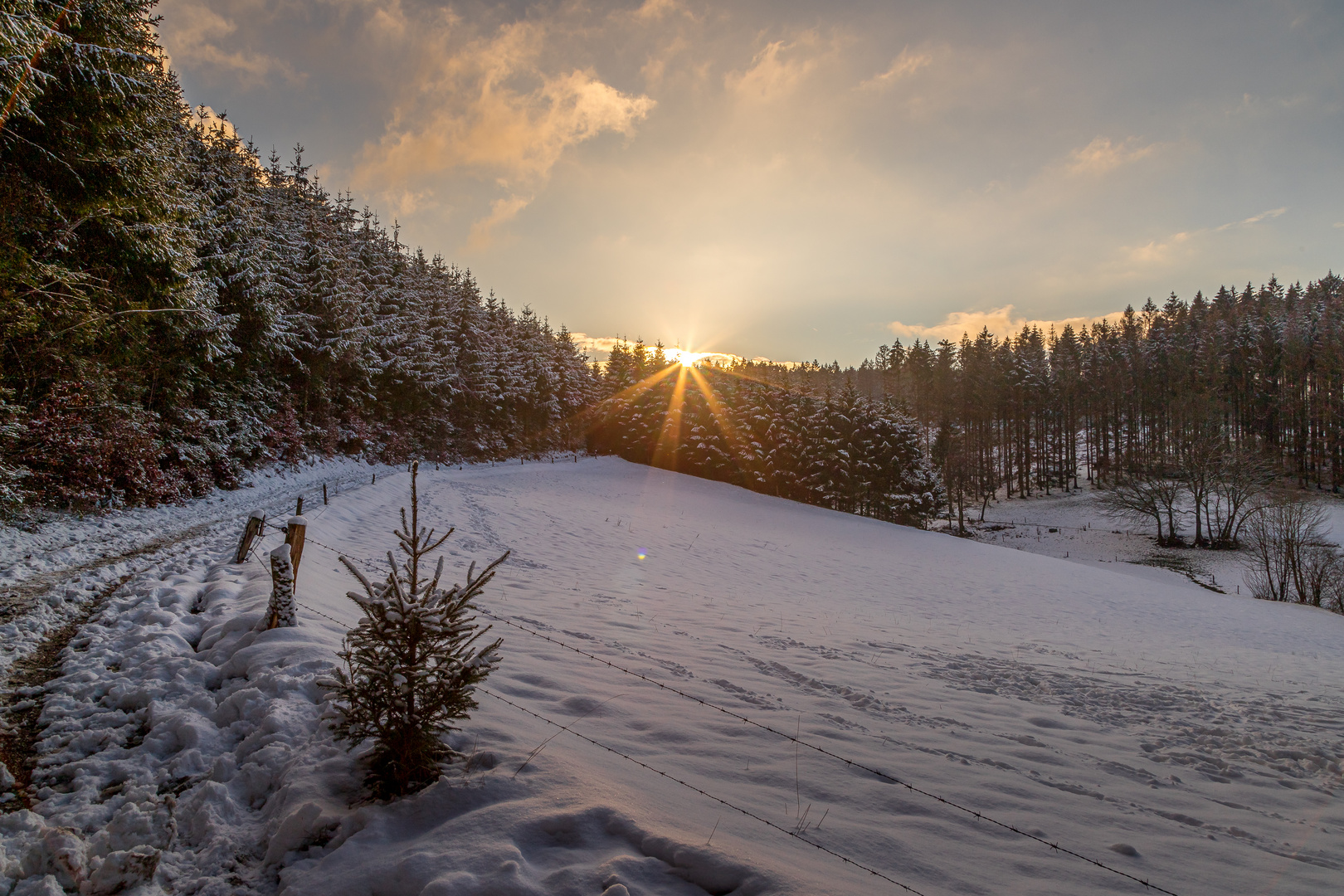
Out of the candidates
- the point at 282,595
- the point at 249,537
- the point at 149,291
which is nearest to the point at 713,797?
the point at 282,595

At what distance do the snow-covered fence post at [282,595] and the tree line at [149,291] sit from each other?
900 cm

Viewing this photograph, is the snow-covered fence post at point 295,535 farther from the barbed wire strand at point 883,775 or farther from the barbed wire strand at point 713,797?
the barbed wire strand at point 713,797

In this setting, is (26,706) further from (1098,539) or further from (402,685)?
(1098,539)

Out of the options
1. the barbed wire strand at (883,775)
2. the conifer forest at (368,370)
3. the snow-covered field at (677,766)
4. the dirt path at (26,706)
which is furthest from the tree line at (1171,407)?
the dirt path at (26,706)

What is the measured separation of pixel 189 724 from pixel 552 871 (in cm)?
343

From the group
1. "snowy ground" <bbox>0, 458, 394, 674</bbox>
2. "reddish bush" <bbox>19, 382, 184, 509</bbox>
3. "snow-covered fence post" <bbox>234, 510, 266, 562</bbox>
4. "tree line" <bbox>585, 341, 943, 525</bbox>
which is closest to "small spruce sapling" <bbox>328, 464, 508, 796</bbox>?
"snowy ground" <bbox>0, 458, 394, 674</bbox>

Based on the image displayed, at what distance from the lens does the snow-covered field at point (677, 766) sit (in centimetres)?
321

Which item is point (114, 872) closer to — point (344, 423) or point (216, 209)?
point (216, 209)

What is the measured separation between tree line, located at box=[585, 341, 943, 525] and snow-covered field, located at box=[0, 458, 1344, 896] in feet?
102

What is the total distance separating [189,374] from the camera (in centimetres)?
2103

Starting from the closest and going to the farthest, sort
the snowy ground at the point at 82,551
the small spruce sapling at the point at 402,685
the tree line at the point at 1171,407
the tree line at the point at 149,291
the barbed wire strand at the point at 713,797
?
the barbed wire strand at the point at 713,797 → the small spruce sapling at the point at 402,685 → the snowy ground at the point at 82,551 → the tree line at the point at 149,291 → the tree line at the point at 1171,407

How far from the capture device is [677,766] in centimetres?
456

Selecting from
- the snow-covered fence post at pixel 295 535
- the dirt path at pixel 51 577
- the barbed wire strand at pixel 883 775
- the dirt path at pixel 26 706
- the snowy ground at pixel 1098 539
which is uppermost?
the snow-covered fence post at pixel 295 535

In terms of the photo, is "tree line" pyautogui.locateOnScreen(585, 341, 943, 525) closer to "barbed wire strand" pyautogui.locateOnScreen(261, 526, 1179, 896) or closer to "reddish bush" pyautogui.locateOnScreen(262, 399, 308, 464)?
"reddish bush" pyautogui.locateOnScreen(262, 399, 308, 464)
